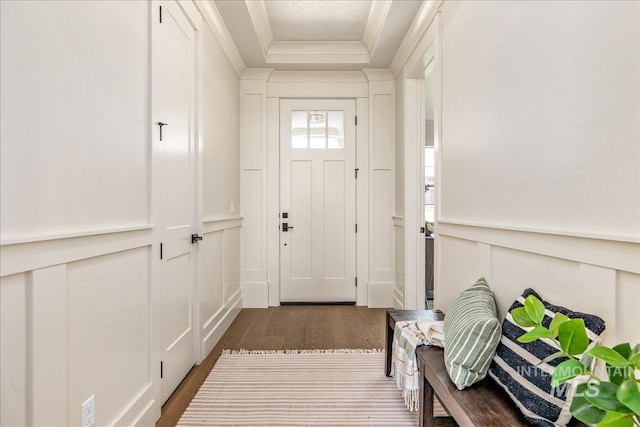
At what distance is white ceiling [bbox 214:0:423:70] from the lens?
270 cm

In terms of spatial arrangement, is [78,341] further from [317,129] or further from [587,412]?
[317,129]

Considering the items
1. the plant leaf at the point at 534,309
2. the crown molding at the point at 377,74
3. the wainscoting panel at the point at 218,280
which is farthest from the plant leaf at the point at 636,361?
the crown molding at the point at 377,74

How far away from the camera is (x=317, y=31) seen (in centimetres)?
325

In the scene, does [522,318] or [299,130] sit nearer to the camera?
[522,318]

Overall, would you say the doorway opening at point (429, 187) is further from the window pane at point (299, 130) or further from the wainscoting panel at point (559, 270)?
the window pane at point (299, 130)

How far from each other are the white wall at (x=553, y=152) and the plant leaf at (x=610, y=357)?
0.55 m

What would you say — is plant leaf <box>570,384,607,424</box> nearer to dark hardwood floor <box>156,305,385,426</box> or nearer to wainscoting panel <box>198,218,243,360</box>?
dark hardwood floor <box>156,305,385,426</box>

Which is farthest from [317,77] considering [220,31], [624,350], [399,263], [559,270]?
[624,350]

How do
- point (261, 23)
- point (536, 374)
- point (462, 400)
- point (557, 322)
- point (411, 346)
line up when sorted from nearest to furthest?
point (557, 322), point (536, 374), point (462, 400), point (411, 346), point (261, 23)

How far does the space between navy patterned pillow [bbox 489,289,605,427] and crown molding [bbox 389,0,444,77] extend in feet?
6.91

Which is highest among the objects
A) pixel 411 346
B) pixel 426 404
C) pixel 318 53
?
pixel 318 53

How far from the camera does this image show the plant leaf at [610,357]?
509 mm

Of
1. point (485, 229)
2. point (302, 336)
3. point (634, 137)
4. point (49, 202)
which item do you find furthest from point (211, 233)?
point (634, 137)

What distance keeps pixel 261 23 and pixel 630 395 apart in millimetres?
3261
